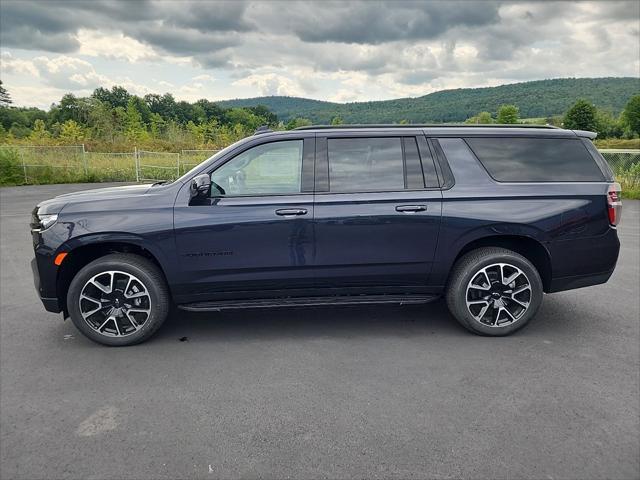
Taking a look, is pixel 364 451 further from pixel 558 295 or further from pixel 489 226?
pixel 558 295

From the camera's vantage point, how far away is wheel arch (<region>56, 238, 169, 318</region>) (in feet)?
12.2

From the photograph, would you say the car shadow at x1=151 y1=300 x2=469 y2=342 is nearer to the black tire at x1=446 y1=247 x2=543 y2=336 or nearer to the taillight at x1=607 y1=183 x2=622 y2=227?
the black tire at x1=446 y1=247 x2=543 y2=336

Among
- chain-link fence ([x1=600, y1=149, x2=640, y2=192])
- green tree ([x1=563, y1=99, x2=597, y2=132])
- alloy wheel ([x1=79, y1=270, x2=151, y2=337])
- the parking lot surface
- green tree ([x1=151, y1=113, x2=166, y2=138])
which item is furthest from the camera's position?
green tree ([x1=563, y1=99, x2=597, y2=132])

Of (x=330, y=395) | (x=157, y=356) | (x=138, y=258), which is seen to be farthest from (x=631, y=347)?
(x=138, y=258)

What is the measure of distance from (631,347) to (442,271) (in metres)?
1.70

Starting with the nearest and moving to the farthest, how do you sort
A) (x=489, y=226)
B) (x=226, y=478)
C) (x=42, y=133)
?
(x=226, y=478)
(x=489, y=226)
(x=42, y=133)

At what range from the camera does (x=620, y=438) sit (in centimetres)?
255

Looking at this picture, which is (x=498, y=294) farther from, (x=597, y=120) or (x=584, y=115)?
(x=597, y=120)

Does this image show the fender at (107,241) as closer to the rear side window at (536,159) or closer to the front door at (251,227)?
the front door at (251,227)

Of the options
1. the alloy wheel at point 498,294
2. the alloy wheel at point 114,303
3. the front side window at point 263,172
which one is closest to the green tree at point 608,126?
the alloy wheel at point 498,294

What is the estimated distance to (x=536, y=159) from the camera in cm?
405

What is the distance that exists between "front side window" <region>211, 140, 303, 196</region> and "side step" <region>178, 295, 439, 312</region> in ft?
3.17

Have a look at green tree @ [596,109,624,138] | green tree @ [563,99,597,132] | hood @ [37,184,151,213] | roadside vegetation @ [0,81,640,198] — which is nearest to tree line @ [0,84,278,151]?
roadside vegetation @ [0,81,640,198]

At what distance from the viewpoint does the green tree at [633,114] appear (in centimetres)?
9006
